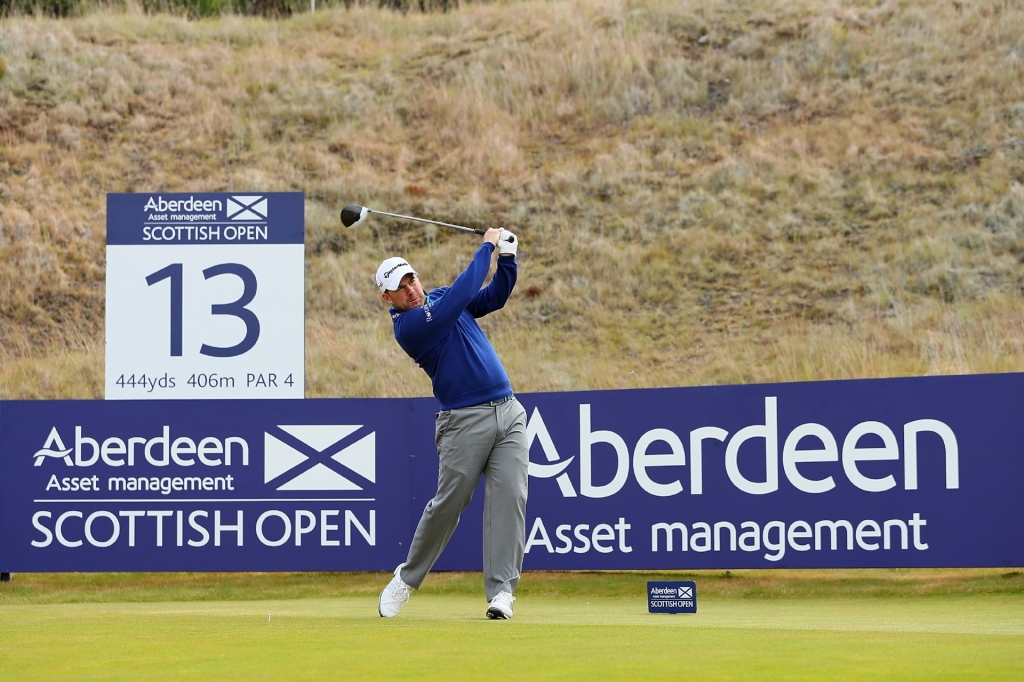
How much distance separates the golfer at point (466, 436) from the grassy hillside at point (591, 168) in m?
9.66

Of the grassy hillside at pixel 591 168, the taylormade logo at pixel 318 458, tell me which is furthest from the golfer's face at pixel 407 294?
the grassy hillside at pixel 591 168

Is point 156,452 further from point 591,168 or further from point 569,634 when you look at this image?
point 591,168

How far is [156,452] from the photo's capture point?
8453 mm

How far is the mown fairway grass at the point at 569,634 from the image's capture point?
3381 mm

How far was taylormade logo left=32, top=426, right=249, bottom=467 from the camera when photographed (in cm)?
845

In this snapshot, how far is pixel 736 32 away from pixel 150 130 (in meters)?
11.0

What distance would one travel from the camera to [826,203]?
1917 centimetres

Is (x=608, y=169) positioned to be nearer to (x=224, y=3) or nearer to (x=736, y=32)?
(x=736, y=32)

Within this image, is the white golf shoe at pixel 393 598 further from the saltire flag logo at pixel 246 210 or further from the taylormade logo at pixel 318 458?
the saltire flag logo at pixel 246 210

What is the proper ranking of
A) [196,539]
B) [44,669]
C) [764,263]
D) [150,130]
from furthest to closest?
[150,130] < [764,263] < [196,539] < [44,669]

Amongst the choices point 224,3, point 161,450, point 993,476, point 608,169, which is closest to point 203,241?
point 161,450

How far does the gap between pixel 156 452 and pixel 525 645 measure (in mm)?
5062

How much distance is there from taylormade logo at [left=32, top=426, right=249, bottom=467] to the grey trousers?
3152 millimetres

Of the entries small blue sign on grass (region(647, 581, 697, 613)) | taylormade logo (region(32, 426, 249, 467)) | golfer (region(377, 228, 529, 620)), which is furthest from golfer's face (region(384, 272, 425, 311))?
taylormade logo (region(32, 426, 249, 467))
